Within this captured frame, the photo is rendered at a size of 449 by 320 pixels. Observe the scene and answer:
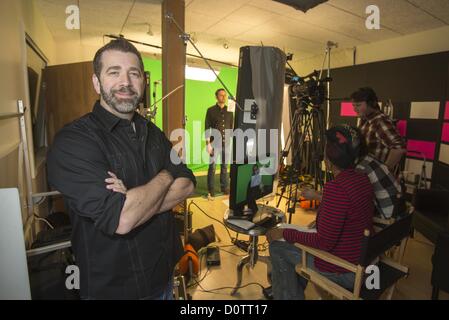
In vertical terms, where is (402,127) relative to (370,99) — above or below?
below

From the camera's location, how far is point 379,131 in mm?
2350

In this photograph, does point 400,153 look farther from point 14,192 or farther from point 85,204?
point 14,192

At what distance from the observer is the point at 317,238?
54.1 inches

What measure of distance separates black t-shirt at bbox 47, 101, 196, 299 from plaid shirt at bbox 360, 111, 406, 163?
1.99m

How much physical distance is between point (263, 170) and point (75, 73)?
2407mm

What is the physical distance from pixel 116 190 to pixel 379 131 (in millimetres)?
2336

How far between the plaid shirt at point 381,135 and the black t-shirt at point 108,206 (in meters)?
→ 1.99

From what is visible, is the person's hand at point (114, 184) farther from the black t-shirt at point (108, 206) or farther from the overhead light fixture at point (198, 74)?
the overhead light fixture at point (198, 74)

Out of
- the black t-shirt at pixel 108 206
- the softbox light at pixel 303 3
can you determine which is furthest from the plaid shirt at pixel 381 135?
the black t-shirt at pixel 108 206

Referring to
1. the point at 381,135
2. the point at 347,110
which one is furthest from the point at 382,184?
the point at 347,110

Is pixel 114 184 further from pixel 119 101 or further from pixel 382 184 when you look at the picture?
pixel 382 184

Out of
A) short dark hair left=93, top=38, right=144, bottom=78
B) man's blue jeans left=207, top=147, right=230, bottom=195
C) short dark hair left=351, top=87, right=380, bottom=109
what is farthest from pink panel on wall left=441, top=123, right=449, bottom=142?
short dark hair left=93, top=38, right=144, bottom=78

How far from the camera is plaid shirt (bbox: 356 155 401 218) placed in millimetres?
1660
